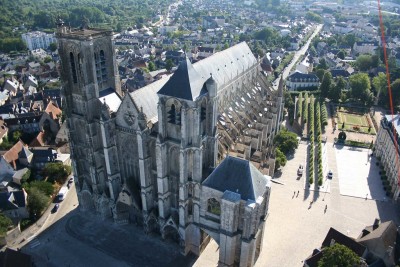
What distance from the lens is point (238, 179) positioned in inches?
1853

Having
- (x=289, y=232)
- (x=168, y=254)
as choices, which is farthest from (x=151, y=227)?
(x=289, y=232)

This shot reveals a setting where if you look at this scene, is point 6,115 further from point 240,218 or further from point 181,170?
point 240,218

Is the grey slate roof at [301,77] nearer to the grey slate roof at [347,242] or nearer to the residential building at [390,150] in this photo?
the residential building at [390,150]

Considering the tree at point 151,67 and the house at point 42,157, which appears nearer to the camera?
the house at point 42,157

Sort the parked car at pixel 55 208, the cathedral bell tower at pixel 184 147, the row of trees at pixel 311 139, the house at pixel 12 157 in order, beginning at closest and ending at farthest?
1. the cathedral bell tower at pixel 184 147
2. the parked car at pixel 55 208
3. the house at pixel 12 157
4. the row of trees at pixel 311 139

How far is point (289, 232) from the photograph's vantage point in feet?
196

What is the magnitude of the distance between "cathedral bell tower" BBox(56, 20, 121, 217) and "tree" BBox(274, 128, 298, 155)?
42055 millimetres

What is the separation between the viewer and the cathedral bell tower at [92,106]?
51906 millimetres

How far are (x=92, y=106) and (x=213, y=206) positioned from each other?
25.6 m

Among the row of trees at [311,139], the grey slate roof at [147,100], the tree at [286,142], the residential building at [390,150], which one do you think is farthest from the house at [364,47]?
the grey slate roof at [147,100]

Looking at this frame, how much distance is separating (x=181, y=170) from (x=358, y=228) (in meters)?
36.2

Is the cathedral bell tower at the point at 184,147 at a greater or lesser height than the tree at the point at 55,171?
greater

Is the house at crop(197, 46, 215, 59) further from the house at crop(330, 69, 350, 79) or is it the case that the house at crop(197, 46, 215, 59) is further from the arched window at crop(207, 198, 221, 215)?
the arched window at crop(207, 198, 221, 215)

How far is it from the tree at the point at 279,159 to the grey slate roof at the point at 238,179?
27.1 metres
